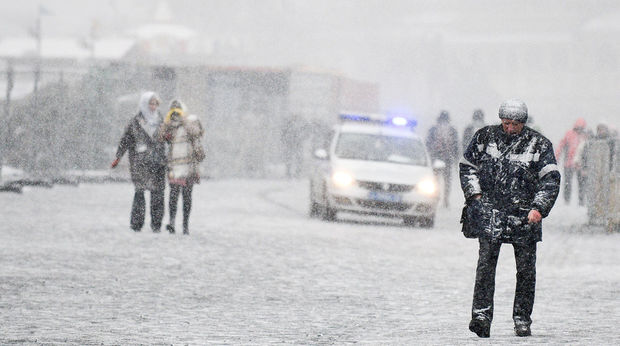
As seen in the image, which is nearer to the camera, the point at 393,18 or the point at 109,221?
the point at 109,221

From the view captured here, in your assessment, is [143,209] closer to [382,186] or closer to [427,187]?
[382,186]

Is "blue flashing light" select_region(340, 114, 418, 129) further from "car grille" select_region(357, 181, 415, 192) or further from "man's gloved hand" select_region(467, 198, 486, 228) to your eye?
"man's gloved hand" select_region(467, 198, 486, 228)

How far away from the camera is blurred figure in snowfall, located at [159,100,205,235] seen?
1716 centimetres

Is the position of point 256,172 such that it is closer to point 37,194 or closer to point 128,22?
point 37,194

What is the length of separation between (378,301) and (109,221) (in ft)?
28.6

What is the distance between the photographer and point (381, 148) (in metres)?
22.7

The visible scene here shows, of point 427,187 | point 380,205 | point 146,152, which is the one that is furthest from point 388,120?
point 146,152

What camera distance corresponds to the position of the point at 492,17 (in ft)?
335

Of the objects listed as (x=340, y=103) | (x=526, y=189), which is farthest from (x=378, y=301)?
(x=340, y=103)

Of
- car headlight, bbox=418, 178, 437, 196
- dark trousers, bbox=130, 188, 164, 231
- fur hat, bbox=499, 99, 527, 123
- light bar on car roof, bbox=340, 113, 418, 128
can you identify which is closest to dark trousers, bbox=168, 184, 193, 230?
dark trousers, bbox=130, 188, 164, 231

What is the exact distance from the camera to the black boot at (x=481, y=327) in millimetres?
8508

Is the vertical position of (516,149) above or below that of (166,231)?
above

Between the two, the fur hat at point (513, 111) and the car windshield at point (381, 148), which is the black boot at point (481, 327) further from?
the car windshield at point (381, 148)

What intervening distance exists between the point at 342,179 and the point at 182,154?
4.35 m
